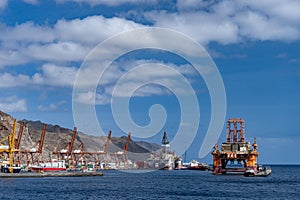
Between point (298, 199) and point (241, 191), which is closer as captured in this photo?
point (298, 199)

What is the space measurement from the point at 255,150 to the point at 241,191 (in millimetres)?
71676

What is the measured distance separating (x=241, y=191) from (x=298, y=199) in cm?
2013

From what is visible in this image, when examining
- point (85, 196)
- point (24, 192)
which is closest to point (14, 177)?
point (24, 192)

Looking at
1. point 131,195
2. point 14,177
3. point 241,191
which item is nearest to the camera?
point 131,195

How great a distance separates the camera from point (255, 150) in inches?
7859

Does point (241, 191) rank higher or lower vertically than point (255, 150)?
lower

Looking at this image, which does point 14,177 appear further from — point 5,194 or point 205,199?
point 205,199

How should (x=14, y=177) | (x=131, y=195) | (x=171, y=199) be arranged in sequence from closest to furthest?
(x=171, y=199), (x=131, y=195), (x=14, y=177)

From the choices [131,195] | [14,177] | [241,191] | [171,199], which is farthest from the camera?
[14,177]

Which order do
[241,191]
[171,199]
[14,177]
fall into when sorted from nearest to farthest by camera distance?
1. [171,199]
2. [241,191]
3. [14,177]

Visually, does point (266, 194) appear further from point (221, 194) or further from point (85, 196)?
point (85, 196)

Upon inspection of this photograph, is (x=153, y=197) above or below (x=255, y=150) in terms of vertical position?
below

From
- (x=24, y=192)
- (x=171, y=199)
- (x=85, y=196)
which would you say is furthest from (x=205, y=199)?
(x=24, y=192)

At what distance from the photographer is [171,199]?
360 feet
